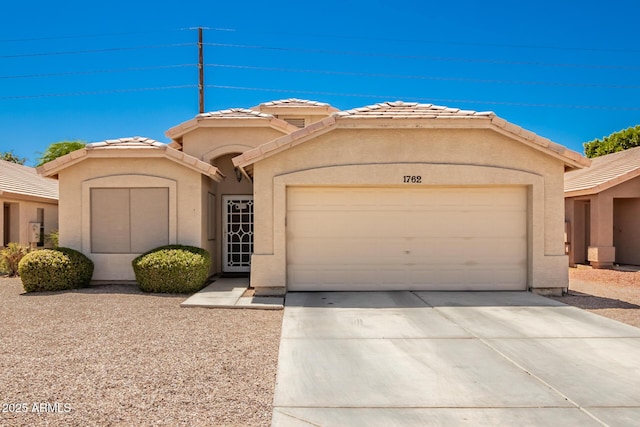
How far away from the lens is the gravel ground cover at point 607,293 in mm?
8711

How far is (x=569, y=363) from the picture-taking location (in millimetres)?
5547

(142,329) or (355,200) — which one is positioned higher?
(355,200)

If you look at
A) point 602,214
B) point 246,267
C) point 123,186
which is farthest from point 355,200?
point 602,214

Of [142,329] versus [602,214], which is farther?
[602,214]

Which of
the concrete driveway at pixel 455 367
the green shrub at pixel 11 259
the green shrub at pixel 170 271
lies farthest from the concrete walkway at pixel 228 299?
the green shrub at pixel 11 259

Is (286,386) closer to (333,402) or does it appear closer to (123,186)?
(333,402)

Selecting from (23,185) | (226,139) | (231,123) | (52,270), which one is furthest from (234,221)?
(23,185)

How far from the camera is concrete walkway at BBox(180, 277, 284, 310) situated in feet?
30.1

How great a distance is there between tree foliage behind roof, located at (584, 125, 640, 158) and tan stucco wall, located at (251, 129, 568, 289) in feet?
109

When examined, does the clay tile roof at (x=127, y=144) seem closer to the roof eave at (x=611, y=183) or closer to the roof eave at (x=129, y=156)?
the roof eave at (x=129, y=156)

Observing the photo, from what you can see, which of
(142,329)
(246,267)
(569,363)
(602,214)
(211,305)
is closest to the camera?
(569,363)

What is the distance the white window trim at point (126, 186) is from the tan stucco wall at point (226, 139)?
225 cm

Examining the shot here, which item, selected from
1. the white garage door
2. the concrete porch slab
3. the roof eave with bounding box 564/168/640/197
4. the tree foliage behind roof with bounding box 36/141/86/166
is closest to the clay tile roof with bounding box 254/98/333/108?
the white garage door

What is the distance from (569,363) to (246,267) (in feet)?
34.0
